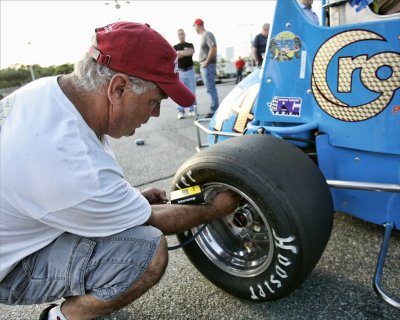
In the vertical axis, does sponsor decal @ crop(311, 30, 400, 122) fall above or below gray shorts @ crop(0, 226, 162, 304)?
above

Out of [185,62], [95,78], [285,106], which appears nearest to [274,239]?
[285,106]

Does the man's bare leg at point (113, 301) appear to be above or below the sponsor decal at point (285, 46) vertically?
below

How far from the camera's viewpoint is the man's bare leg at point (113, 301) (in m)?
1.41

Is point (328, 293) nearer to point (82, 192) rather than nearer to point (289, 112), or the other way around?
point (289, 112)

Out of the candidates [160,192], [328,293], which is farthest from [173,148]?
[328,293]

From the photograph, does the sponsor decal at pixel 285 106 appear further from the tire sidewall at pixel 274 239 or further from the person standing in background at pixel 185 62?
the person standing in background at pixel 185 62

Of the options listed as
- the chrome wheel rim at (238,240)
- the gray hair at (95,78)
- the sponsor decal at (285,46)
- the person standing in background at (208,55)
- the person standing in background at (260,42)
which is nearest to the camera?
the gray hair at (95,78)

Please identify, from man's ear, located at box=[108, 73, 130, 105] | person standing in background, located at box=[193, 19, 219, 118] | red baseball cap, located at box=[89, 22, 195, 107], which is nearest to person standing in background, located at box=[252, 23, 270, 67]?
person standing in background, located at box=[193, 19, 219, 118]

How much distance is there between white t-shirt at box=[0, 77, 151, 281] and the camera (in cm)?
117

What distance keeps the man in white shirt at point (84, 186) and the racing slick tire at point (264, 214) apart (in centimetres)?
29

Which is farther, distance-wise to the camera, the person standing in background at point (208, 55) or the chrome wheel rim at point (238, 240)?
the person standing in background at point (208, 55)

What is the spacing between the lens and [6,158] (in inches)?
47.3

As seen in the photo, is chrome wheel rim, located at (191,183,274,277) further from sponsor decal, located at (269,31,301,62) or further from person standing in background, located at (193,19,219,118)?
person standing in background, located at (193,19,219,118)

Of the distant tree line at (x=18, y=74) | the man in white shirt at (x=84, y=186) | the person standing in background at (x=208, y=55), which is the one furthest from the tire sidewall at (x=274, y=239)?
the distant tree line at (x=18, y=74)
